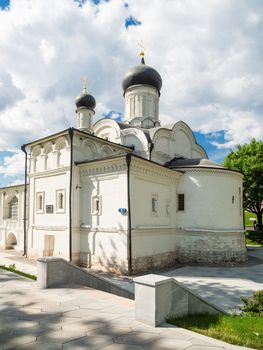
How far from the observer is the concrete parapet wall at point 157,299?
4.48 m

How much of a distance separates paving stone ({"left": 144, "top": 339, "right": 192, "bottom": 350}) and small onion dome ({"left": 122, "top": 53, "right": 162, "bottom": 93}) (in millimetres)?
17564

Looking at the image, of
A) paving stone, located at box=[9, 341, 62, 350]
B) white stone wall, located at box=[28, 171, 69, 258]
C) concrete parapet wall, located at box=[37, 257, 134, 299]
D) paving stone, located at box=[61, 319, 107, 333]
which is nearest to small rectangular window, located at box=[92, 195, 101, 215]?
white stone wall, located at box=[28, 171, 69, 258]

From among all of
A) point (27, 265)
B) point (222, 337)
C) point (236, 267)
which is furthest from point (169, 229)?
point (222, 337)

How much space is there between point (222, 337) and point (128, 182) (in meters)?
8.30

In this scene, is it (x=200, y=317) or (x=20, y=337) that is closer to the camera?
(x=20, y=337)

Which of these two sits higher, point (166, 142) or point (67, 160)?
point (166, 142)

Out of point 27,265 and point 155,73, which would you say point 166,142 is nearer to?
point 155,73

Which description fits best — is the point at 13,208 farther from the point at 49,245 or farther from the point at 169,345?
the point at 169,345

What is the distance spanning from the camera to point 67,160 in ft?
45.8

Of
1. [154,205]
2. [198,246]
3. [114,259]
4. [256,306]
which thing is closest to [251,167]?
[198,246]

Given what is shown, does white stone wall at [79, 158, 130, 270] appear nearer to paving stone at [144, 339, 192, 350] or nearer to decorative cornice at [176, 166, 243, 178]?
decorative cornice at [176, 166, 243, 178]

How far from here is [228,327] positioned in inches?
184

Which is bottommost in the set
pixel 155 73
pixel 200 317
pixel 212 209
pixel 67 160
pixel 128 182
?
pixel 200 317

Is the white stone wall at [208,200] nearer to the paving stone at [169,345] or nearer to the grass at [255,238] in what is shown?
the paving stone at [169,345]
